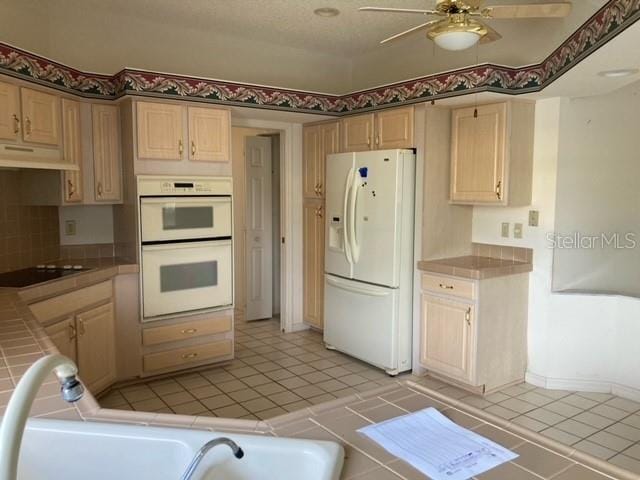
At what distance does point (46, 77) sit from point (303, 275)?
2.89m

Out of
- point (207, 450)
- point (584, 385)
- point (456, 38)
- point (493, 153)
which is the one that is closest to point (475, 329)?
point (584, 385)

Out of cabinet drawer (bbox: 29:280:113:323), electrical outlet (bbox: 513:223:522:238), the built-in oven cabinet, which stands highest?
the built-in oven cabinet

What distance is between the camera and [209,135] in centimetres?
394

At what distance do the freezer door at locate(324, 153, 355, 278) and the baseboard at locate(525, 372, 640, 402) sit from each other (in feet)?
5.51

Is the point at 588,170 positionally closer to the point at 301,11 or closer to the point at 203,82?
the point at 301,11

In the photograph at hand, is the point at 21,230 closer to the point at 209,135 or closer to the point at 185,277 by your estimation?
the point at 185,277

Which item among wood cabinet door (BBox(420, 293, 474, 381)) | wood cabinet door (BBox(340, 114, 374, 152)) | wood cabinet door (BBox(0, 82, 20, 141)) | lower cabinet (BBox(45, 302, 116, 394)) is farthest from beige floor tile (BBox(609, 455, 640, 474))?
wood cabinet door (BBox(0, 82, 20, 141))

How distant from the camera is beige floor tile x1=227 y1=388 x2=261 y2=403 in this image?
11.6ft

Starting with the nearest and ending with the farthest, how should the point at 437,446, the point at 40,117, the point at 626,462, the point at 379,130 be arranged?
the point at 437,446 < the point at 626,462 < the point at 40,117 < the point at 379,130

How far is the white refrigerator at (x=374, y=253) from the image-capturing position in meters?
3.90

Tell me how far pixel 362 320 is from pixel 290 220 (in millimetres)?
1414

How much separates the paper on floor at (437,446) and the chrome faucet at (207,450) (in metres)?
0.35

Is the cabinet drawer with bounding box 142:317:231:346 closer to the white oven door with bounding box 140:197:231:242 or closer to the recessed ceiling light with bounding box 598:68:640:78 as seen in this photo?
the white oven door with bounding box 140:197:231:242

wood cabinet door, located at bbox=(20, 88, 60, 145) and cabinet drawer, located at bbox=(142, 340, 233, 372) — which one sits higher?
wood cabinet door, located at bbox=(20, 88, 60, 145)
